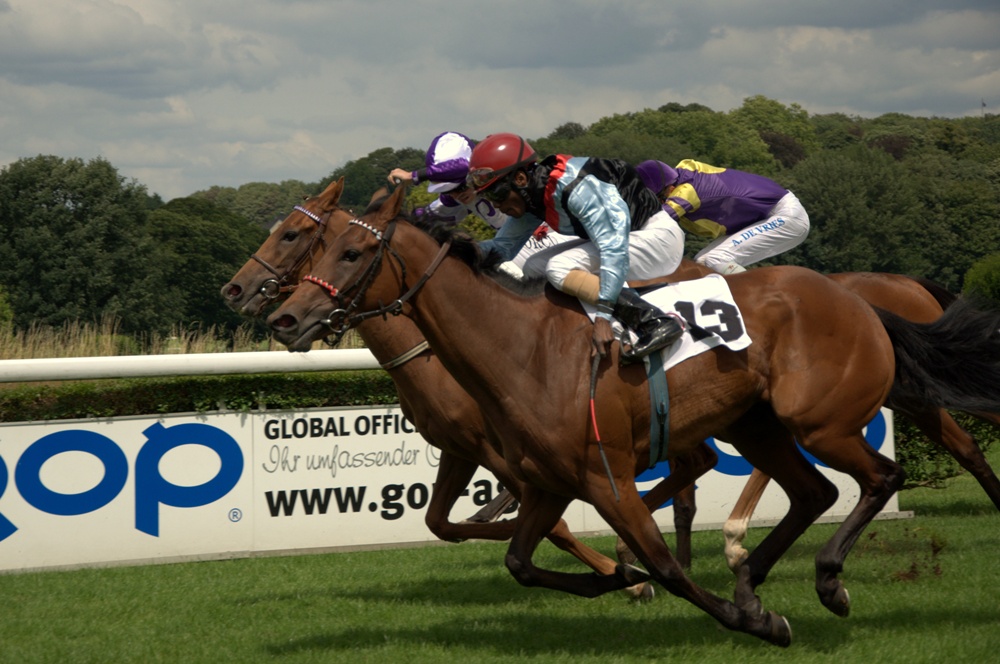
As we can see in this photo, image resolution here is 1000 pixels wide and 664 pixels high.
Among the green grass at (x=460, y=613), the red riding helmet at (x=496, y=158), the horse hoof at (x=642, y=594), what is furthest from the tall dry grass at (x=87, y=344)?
the red riding helmet at (x=496, y=158)

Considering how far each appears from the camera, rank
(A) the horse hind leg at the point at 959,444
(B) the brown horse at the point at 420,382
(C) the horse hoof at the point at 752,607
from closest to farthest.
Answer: (C) the horse hoof at the point at 752,607 → (B) the brown horse at the point at 420,382 → (A) the horse hind leg at the point at 959,444

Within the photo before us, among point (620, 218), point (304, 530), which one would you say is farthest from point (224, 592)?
point (620, 218)

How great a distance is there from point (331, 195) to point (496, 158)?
1534 mm

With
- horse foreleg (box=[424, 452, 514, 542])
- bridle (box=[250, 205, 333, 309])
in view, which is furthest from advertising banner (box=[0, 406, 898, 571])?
horse foreleg (box=[424, 452, 514, 542])

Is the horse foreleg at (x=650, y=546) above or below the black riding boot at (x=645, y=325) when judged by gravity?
below

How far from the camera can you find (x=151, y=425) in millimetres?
6742

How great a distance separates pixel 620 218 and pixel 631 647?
163 centimetres

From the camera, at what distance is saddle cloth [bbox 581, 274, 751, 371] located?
425cm

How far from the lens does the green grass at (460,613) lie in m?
4.40

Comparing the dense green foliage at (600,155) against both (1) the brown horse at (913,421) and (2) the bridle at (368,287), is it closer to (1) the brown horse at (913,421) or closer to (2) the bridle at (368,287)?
(1) the brown horse at (913,421)

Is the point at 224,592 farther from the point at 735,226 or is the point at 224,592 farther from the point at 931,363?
the point at 931,363

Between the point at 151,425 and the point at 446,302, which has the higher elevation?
the point at 446,302

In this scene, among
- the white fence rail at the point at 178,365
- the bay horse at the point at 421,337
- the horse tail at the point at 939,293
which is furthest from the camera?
the white fence rail at the point at 178,365

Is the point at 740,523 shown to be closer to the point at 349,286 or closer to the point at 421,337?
the point at 421,337
